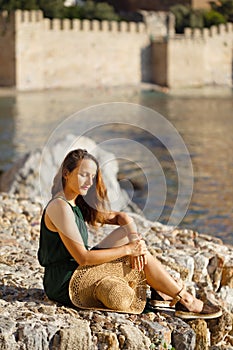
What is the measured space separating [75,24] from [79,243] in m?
20.7

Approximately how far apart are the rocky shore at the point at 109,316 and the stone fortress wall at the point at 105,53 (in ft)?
56.5

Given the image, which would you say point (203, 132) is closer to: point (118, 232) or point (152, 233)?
point (152, 233)

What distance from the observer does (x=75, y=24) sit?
77.6 feet

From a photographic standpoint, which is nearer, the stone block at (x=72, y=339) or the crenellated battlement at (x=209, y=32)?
the stone block at (x=72, y=339)

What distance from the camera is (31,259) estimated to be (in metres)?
4.31

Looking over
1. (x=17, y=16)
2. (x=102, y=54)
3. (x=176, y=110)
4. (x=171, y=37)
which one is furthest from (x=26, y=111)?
(x=171, y=37)

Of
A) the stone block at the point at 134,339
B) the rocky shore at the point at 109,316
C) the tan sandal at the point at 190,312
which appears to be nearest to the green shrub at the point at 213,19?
the rocky shore at the point at 109,316

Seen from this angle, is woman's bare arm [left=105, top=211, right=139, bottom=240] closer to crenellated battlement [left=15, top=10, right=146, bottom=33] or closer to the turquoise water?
the turquoise water

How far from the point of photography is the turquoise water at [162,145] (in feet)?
26.0

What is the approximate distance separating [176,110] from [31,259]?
14695mm

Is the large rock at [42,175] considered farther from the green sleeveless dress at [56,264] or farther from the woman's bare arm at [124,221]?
the green sleeveless dress at [56,264]

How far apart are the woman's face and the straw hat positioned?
1.05 feet

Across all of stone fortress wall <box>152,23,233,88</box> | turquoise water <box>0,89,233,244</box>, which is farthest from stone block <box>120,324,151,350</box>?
stone fortress wall <box>152,23,233,88</box>

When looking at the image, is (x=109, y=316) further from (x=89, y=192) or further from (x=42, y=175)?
(x=42, y=175)
